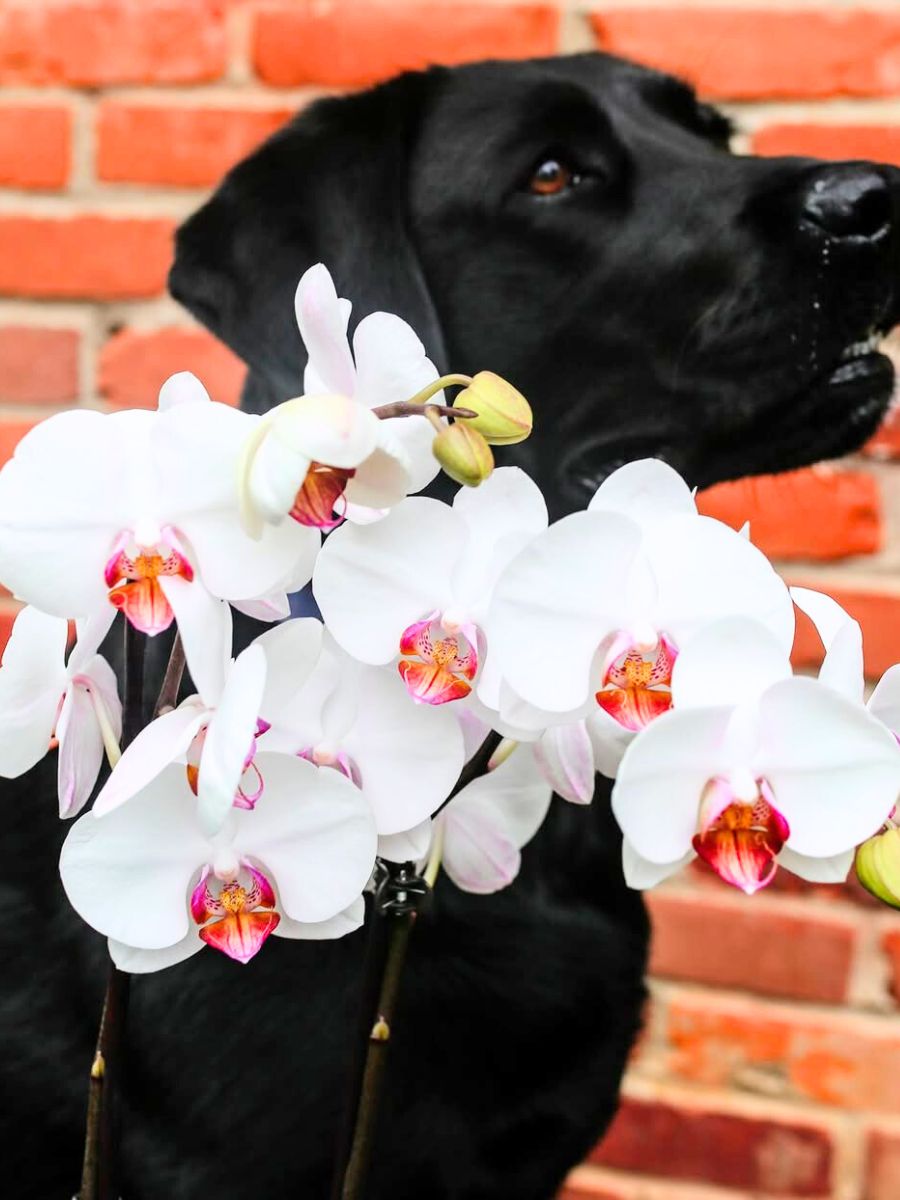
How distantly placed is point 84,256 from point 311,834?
83 cm

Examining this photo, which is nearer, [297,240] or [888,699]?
[888,699]

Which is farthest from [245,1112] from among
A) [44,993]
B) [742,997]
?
[742,997]

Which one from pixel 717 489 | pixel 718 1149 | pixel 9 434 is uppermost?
pixel 717 489

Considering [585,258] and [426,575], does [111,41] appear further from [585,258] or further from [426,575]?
[426,575]

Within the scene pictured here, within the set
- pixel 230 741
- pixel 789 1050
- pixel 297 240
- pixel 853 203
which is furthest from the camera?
Result: pixel 789 1050

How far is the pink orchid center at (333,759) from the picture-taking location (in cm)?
34

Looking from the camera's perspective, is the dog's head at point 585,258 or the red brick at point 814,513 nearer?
the dog's head at point 585,258

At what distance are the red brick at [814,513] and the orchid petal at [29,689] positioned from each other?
67 centimetres

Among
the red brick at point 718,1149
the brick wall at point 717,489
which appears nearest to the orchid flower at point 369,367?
the brick wall at point 717,489

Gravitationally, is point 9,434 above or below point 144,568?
below

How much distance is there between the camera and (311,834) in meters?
0.32

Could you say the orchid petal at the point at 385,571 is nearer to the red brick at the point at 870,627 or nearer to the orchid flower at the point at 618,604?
the orchid flower at the point at 618,604

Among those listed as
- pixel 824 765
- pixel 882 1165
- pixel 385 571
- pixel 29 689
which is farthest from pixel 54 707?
pixel 882 1165

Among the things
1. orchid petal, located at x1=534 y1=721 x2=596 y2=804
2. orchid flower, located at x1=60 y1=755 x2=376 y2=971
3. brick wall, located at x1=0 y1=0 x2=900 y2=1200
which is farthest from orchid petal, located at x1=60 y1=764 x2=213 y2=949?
brick wall, located at x1=0 y1=0 x2=900 y2=1200
